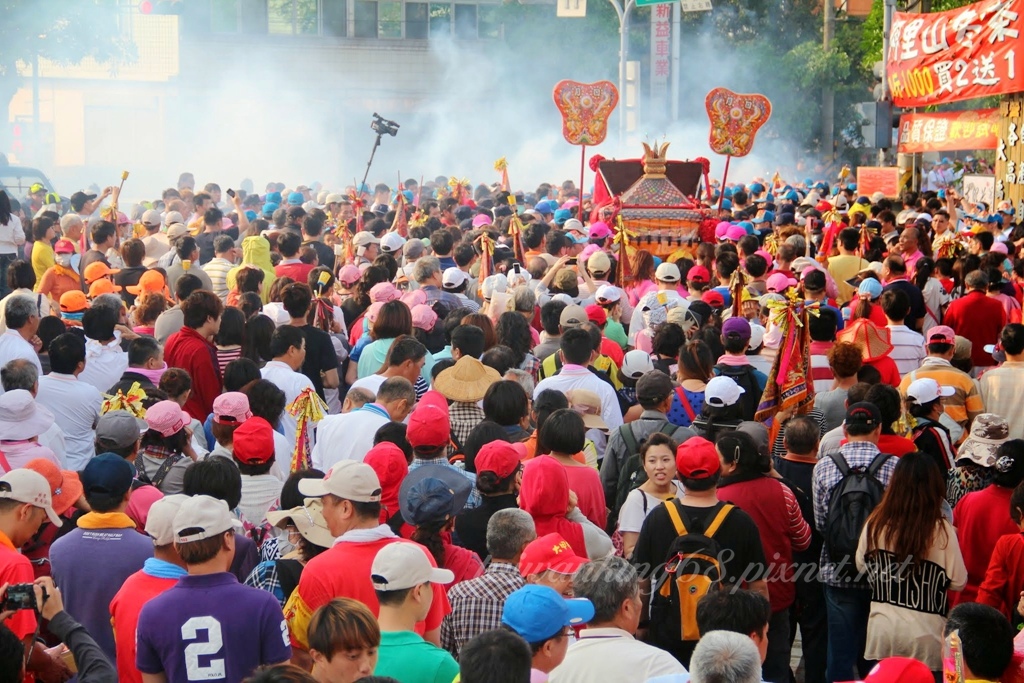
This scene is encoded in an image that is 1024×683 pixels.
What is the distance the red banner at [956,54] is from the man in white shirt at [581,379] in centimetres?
1207

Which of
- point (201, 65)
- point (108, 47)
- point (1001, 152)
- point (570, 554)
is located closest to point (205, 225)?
point (570, 554)

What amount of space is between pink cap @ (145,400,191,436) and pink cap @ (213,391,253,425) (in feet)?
0.90

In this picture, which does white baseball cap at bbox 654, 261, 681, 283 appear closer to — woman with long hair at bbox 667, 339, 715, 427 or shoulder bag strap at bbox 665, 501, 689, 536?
woman with long hair at bbox 667, 339, 715, 427

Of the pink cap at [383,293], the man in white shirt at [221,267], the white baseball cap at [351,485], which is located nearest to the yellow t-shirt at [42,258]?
the man in white shirt at [221,267]

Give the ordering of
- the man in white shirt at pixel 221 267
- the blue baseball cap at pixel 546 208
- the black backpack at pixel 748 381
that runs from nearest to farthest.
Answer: the black backpack at pixel 748 381 → the man in white shirt at pixel 221 267 → the blue baseball cap at pixel 546 208

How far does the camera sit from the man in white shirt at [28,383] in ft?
21.1

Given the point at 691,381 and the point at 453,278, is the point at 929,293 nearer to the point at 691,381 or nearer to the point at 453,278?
the point at 453,278

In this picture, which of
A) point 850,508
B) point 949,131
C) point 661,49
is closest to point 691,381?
point 850,508

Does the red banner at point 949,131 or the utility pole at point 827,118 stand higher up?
the utility pole at point 827,118

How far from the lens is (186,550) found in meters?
4.04

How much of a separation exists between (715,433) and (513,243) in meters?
6.62

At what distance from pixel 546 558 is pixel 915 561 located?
5.32 ft

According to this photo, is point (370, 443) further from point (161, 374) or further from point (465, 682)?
point (465, 682)

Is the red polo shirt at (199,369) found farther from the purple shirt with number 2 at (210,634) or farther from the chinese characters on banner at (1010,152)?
the chinese characters on banner at (1010,152)
